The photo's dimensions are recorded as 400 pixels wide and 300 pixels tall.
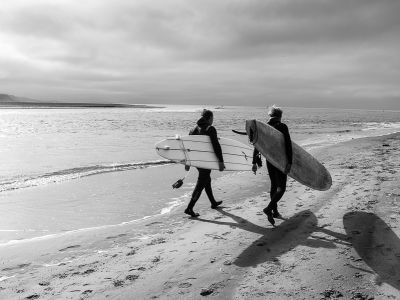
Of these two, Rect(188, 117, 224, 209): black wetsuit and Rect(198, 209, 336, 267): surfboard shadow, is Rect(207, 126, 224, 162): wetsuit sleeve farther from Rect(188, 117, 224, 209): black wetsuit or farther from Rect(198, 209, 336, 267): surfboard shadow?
Rect(198, 209, 336, 267): surfboard shadow

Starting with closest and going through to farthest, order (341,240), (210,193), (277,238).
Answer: (341,240), (277,238), (210,193)

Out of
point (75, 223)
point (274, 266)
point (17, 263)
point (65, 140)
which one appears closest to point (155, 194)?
point (75, 223)

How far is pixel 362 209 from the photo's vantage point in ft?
22.6

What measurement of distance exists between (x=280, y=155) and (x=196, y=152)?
2.00m

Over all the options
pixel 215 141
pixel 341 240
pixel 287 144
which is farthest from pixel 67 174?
pixel 341 240

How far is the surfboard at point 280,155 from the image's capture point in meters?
6.77

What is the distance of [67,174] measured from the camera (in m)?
12.6

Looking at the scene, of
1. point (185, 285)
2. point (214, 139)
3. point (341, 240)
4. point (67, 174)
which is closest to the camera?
point (185, 285)

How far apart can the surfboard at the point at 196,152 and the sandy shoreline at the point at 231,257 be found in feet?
3.72

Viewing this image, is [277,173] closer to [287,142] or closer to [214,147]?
[287,142]

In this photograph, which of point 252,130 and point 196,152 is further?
point 196,152

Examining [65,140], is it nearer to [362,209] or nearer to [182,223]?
[182,223]

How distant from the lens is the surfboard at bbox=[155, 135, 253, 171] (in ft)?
25.4

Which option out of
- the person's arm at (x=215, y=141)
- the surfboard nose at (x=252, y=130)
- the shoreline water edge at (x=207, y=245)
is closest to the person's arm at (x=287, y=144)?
the surfboard nose at (x=252, y=130)
